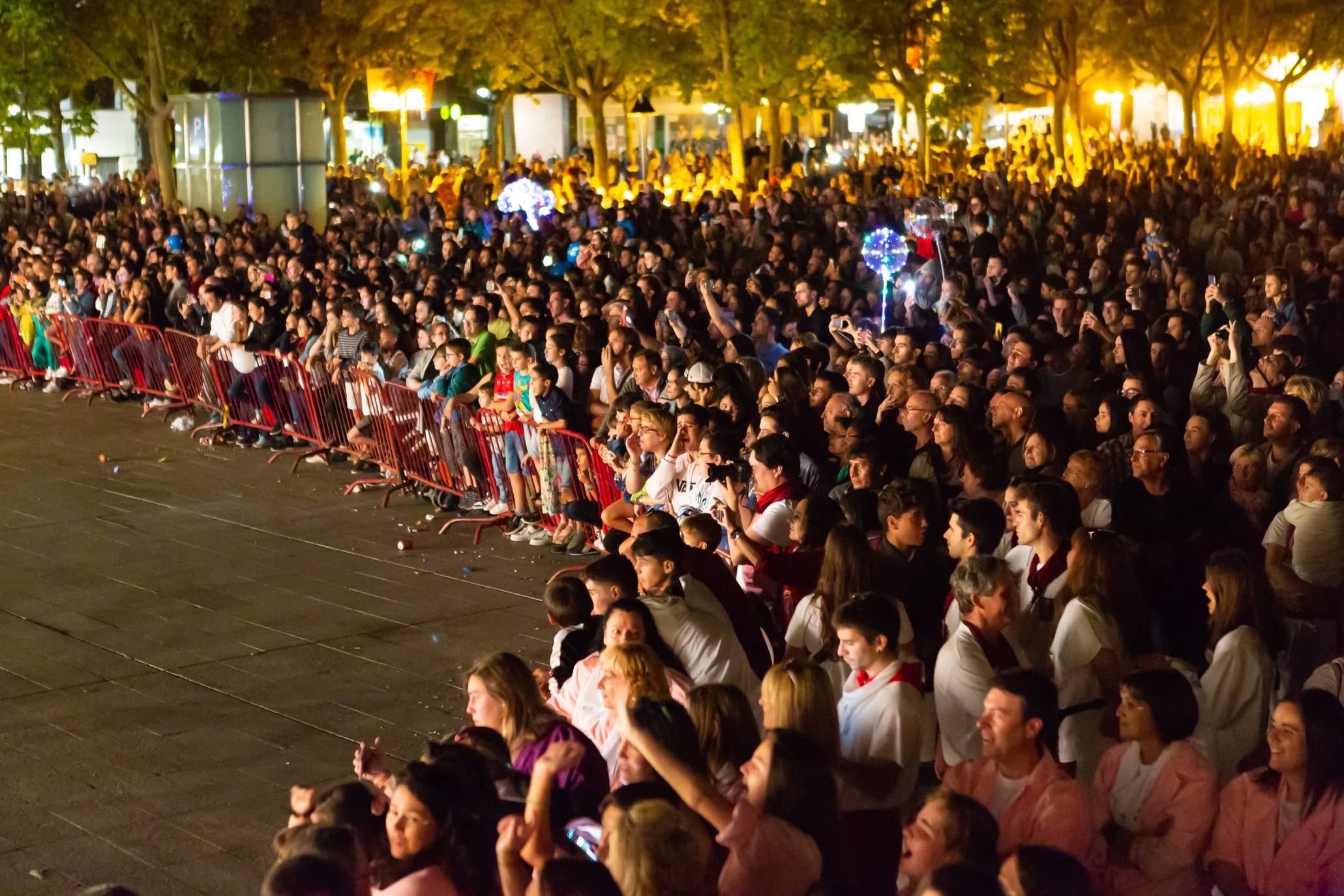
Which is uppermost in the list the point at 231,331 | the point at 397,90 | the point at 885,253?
the point at 397,90

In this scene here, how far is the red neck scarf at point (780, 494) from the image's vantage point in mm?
8570

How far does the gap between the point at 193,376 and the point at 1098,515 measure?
12.5 m

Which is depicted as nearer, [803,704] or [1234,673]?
[803,704]

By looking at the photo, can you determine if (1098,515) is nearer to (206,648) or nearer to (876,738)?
(876,738)

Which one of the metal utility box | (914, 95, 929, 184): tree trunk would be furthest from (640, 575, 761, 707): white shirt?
(914, 95, 929, 184): tree trunk

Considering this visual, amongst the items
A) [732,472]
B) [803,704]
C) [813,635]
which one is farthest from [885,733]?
[732,472]

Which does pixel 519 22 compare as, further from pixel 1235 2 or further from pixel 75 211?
pixel 1235 2

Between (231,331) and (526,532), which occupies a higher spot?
(231,331)

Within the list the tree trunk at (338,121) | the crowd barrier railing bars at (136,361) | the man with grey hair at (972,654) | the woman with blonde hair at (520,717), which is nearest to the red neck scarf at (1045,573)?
the man with grey hair at (972,654)

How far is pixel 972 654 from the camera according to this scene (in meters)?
6.09

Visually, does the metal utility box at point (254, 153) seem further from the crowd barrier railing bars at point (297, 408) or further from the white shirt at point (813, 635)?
the white shirt at point (813, 635)

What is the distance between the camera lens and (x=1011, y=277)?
56.2ft

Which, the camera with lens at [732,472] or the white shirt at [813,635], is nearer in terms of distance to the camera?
the white shirt at [813,635]

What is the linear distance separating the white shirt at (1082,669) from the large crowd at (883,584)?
1cm
